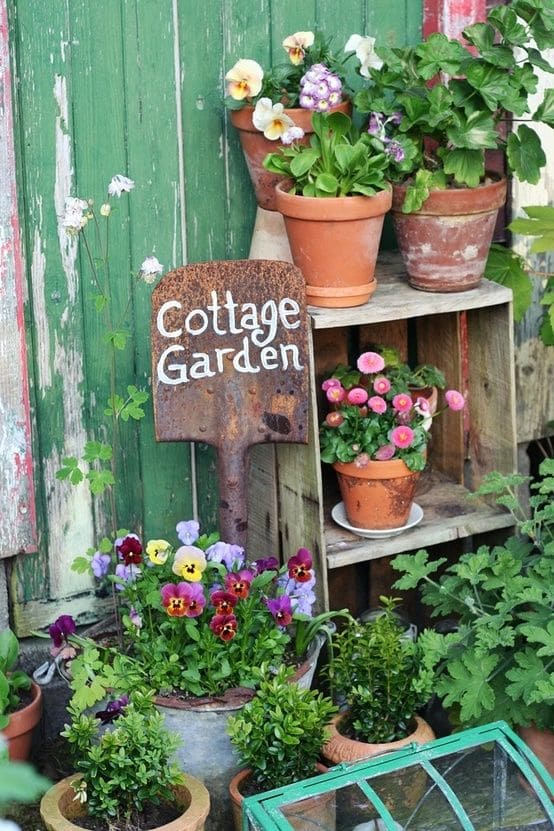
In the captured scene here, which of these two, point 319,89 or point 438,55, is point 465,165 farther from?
point 319,89

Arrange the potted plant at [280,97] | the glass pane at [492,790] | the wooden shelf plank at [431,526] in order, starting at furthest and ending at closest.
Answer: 1. the wooden shelf plank at [431,526]
2. the potted plant at [280,97]
3. the glass pane at [492,790]

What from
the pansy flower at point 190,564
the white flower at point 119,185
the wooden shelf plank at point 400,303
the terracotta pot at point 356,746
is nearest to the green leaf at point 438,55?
the wooden shelf plank at point 400,303

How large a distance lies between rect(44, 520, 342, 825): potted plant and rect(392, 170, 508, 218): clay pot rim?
90cm

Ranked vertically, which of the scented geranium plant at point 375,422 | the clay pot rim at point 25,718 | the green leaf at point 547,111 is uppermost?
the green leaf at point 547,111

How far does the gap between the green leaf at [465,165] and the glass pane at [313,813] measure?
147 cm

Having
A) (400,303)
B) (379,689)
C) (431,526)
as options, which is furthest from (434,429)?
(379,689)

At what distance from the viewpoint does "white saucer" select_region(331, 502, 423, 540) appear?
302 centimetres

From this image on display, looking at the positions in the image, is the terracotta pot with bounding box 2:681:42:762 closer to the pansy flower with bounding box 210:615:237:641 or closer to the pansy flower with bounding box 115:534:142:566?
the pansy flower with bounding box 115:534:142:566

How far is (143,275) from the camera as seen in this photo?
263 centimetres

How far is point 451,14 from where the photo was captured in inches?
124

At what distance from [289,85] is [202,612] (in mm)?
1316

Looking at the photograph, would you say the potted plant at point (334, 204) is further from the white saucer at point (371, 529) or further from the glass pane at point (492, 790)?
the glass pane at point (492, 790)

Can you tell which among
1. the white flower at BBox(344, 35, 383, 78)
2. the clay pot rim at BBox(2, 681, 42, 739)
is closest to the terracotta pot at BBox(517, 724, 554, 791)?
the clay pot rim at BBox(2, 681, 42, 739)

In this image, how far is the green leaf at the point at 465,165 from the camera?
9.21ft
